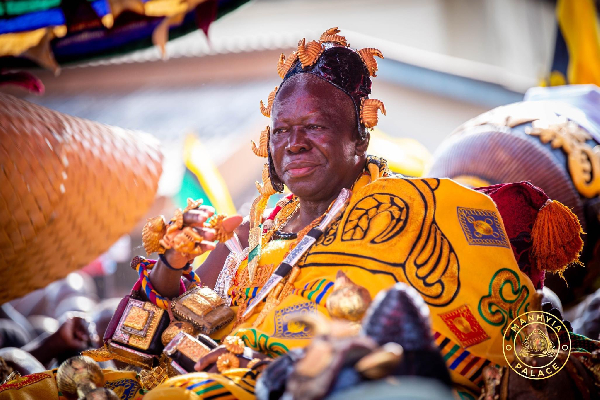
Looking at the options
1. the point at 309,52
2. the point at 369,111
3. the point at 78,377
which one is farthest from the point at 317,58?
the point at 78,377

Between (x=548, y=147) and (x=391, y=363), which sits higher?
(x=391, y=363)

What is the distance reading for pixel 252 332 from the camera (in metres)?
2.11

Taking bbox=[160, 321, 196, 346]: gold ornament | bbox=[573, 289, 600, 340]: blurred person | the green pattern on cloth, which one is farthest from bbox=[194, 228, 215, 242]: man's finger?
bbox=[573, 289, 600, 340]: blurred person

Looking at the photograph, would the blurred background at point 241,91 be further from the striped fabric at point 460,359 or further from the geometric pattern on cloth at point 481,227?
the striped fabric at point 460,359

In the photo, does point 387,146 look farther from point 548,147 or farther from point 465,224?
point 465,224

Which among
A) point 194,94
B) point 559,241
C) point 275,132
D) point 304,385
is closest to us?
point 304,385

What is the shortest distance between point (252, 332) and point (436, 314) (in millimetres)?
703

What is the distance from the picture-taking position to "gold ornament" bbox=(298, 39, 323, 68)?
2.65 meters

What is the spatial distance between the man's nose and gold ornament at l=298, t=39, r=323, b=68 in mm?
365

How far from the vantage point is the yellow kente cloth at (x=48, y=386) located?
205cm

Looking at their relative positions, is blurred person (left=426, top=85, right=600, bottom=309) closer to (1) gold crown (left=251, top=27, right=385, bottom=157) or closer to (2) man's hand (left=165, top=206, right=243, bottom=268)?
(1) gold crown (left=251, top=27, right=385, bottom=157)

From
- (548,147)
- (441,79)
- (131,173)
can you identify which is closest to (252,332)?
(131,173)

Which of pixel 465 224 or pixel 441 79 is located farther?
pixel 441 79

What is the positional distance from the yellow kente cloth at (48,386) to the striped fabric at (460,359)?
1.18m
